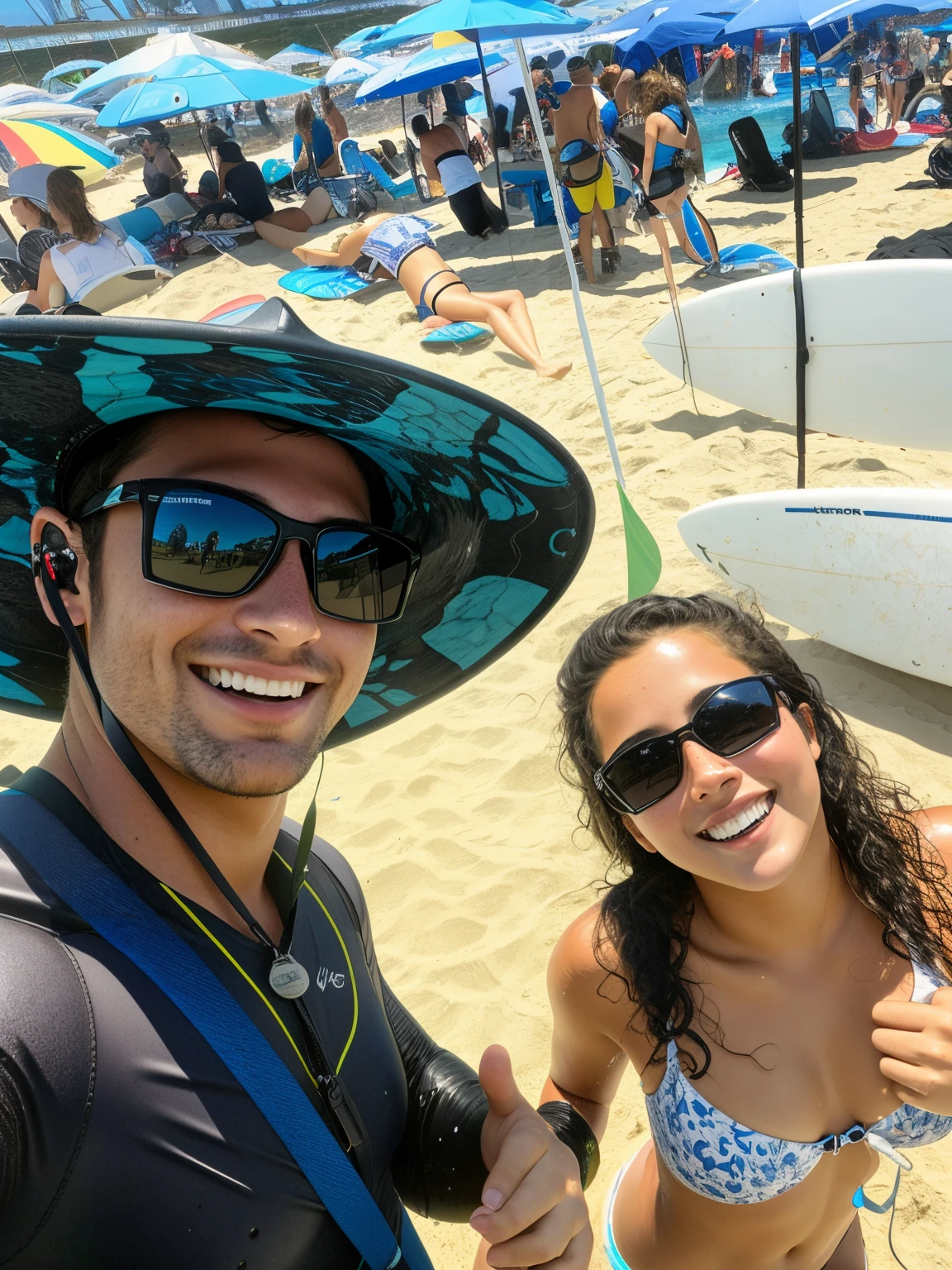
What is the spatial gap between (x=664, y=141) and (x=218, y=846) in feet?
27.1

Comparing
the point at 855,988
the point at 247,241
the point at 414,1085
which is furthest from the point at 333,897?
the point at 247,241

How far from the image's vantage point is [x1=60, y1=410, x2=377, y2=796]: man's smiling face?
110cm

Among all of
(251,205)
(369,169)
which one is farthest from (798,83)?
(369,169)

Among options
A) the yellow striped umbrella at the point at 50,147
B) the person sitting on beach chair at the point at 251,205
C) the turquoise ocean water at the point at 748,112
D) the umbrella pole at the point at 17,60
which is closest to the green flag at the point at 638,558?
the person sitting on beach chair at the point at 251,205

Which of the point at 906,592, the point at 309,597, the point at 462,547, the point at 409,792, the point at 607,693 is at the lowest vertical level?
the point at 409,792

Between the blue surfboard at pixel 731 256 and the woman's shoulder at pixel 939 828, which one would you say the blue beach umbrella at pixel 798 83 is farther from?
the woman's shoulder at pixel 939 828

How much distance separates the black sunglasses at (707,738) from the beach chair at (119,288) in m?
8.58

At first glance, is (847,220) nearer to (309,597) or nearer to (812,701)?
(812,701)

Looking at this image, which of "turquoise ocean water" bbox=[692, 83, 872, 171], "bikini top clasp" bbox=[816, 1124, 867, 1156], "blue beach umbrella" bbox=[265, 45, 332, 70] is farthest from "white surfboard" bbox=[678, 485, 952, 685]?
"blue beach umbrella" bbox=[265, 45, 332, 70]

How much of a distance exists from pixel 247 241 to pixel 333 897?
12.3 meters

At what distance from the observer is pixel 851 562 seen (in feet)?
12.6

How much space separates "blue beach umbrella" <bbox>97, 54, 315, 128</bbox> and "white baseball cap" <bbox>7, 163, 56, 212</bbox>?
7.92 feet

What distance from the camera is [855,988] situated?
1.57 meters

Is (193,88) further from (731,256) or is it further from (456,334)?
(731,256)
